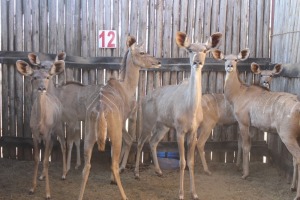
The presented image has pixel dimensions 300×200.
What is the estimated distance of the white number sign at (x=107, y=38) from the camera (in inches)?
306

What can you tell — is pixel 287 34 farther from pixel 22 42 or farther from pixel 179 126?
pixel 22 42

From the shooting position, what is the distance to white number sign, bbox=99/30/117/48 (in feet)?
25.5

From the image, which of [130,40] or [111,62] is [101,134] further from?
[111,62]

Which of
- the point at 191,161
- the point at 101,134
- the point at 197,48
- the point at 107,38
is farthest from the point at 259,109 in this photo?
the point at 107,38

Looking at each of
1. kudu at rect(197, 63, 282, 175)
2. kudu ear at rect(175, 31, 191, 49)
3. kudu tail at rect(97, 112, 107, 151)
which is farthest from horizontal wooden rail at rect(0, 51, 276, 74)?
kudu tail at rect(97, 112, 107, 151)

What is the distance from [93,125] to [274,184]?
3.24 metres

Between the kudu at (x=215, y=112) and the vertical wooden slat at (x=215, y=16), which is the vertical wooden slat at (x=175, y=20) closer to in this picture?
the vertical wooden slat at (x=215, y=16)

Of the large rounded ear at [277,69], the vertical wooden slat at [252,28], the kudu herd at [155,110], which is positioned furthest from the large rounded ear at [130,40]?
the vertical wooden slat at [252,28]

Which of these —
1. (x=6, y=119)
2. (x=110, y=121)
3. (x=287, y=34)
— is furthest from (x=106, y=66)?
(x=287, y=34)

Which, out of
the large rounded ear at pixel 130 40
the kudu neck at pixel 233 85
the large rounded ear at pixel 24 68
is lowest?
the kudu neck at pixel 233 85

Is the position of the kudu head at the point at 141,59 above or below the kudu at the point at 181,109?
above

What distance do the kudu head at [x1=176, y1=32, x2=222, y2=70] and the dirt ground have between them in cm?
194

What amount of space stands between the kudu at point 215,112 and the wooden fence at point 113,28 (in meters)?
0.55

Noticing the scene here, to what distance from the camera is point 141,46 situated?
266 inches
